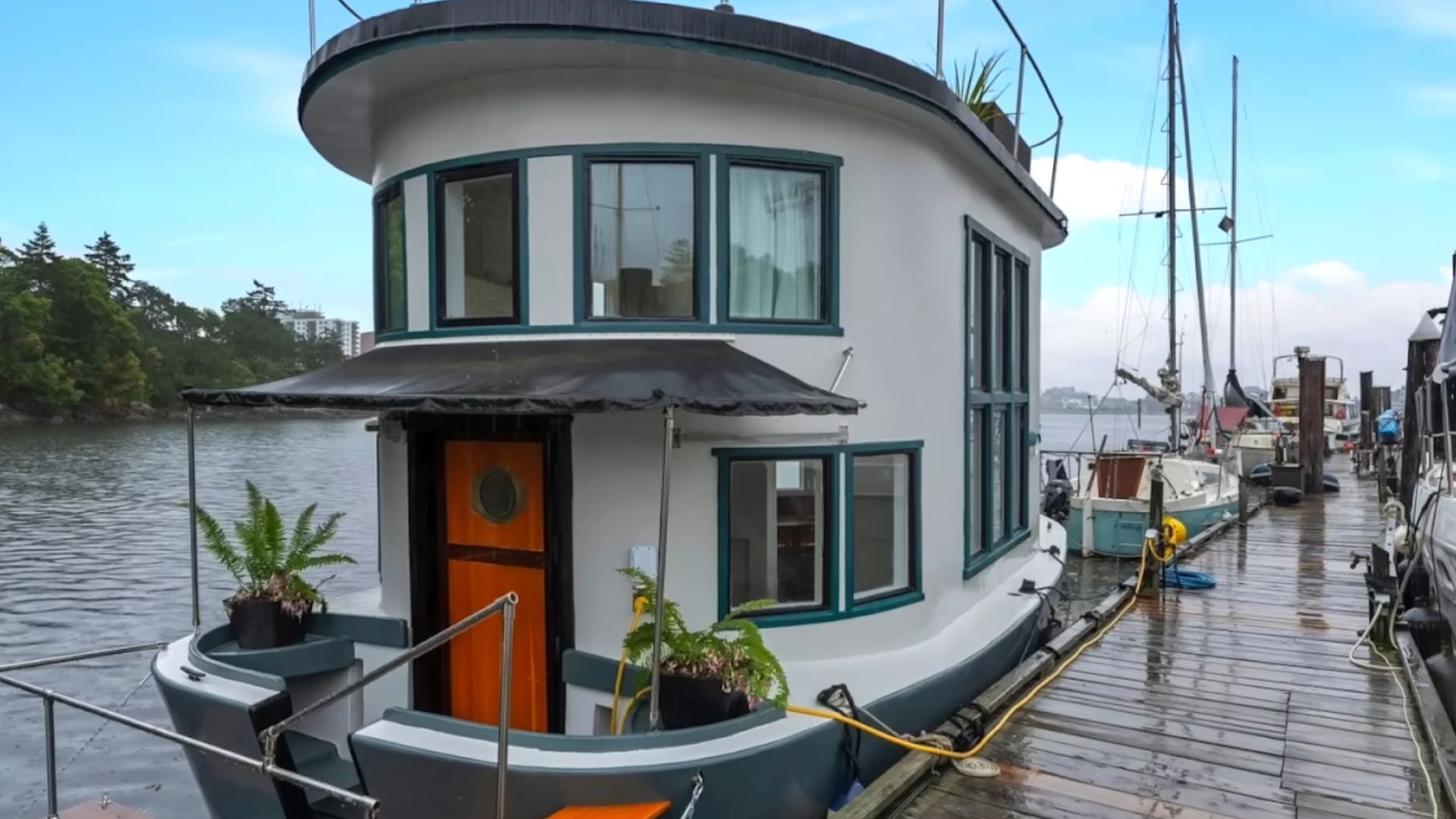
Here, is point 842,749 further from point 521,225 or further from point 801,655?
point 521,225

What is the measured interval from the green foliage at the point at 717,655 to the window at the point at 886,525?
1.48m

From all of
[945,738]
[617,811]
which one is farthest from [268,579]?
[945,738]

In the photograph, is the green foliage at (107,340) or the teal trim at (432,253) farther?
the green foliage at (107,340)

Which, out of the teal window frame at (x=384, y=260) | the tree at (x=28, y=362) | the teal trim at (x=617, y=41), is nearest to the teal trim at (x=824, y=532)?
the teal trim at (x=617, y=41)

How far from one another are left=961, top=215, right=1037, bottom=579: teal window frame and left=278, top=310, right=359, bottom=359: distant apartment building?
92.4 meters

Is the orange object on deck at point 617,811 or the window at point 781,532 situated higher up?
the window at point 781,532

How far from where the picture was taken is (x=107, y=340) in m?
63.0

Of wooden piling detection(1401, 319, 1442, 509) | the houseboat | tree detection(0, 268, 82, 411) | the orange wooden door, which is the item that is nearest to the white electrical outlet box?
the houseboat

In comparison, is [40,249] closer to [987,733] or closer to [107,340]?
[107,340]

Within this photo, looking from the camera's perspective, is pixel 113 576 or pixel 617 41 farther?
pixel 113 576

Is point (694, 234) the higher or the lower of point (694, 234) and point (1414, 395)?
the higher

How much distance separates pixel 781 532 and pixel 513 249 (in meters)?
2.31

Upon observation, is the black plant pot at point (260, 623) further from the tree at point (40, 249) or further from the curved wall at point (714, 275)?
the tree at point (40, 249)

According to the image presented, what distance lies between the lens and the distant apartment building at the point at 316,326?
320 ft
